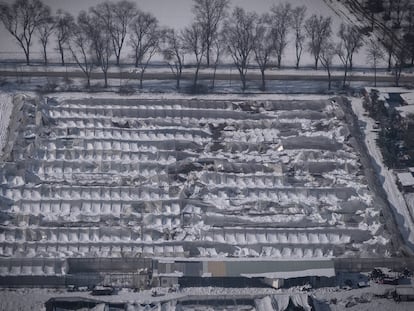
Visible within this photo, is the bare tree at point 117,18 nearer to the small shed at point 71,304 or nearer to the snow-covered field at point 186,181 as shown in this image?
the snow-covered field at point 186,181

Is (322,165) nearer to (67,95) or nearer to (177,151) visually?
(177,151)

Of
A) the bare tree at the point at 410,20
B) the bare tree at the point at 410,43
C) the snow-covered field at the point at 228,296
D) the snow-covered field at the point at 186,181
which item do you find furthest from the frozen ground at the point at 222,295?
the bare tree at the point at 410,20

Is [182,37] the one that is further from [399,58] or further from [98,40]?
[399,58]

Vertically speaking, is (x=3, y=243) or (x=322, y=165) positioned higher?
(x=322, y=165)

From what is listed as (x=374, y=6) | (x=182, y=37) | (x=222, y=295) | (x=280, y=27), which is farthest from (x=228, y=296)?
(x=374, y=6)

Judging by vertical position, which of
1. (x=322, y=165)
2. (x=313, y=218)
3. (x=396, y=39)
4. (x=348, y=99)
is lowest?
(x=313, y=218)

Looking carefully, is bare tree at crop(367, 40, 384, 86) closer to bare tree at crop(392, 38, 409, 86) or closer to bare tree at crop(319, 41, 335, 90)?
bare tree at crop(392, 38, 409, 86)

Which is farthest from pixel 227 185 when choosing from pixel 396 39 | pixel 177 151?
pixel 396 39
